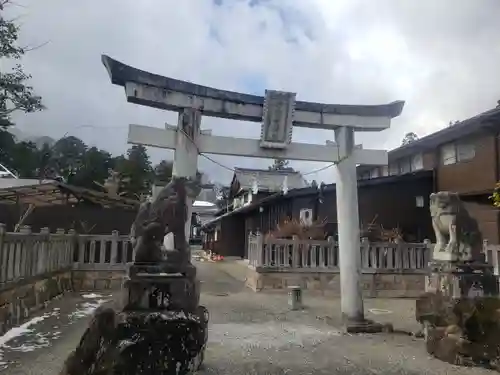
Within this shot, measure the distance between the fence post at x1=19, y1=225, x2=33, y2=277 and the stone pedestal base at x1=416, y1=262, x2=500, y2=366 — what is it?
24.6 ft

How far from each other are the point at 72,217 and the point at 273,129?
1054cm

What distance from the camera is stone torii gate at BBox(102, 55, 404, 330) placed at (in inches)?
296

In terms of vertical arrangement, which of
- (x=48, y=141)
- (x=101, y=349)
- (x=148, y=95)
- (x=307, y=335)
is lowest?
(x=307, y=335)

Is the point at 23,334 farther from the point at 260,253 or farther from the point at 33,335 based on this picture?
the point at 260,253

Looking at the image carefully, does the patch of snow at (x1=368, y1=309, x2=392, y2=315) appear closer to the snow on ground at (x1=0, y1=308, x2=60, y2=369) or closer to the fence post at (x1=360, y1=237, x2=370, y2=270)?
the fence post at (x1=360, y1=237, x2=370, y2=270)

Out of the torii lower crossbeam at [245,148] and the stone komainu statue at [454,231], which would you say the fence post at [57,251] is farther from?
the stone komainu statue at [454,231]

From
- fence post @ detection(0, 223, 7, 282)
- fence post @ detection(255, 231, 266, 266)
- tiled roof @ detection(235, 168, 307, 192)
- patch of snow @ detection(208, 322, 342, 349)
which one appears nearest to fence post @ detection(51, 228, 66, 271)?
fence post @ detection(0, 223, 7, 282)

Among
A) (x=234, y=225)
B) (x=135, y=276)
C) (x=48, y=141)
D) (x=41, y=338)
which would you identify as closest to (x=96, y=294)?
(x=41, y=338)

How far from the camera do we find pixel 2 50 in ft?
49.4

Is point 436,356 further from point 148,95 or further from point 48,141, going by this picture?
point 48,141

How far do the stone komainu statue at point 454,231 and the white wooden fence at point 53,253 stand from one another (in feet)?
24.5

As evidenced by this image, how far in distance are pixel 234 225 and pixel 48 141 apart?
26.6 m

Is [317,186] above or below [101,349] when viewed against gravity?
above

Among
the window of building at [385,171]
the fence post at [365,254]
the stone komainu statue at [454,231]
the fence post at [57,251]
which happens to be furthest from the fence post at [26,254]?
the window of building at [385,171]
